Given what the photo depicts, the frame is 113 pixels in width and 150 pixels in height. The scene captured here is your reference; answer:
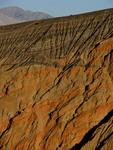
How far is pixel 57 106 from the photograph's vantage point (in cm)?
3622

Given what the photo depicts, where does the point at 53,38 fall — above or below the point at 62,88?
above

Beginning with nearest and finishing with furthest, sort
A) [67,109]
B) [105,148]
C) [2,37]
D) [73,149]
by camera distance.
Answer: [105,148], [73,149], [67,109], [2,37]

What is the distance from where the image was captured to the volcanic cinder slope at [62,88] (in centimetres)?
3362

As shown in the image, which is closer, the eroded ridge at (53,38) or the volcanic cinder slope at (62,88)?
the volcanic cinder slope at (62,88)

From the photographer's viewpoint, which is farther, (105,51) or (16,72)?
(16,72)

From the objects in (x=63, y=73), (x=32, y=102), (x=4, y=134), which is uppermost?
(x=63, y=73)

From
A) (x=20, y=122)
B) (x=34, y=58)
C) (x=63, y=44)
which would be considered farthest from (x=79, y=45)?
(x=20, y=122)

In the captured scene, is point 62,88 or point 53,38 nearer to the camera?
point 62,88

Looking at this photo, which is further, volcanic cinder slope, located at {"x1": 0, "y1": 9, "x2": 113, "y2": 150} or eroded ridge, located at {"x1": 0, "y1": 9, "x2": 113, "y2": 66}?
eroded ridge, located at {"x1": 0, "y1": 9, "x2": 113, "y2": 66}

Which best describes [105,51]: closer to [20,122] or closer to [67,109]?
[67,109]

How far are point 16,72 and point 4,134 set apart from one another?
6.03 meters

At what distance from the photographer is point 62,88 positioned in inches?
1453

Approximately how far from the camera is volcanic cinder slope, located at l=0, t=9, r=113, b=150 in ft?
110

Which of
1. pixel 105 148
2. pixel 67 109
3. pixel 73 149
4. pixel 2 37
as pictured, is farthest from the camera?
pixel 2 37
